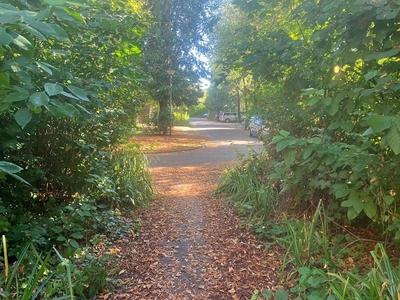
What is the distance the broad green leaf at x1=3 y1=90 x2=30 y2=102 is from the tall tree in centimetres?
1574

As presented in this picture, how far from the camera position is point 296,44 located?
3.33 metres

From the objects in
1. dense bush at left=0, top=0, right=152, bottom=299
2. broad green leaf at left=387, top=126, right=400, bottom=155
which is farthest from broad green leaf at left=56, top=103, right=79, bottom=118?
broad green leaf at left=387, top=126, right=400, bottom=155

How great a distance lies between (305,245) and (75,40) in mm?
3350

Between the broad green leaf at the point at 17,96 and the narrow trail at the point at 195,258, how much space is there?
203 cm

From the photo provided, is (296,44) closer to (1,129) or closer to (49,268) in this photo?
(1,129)

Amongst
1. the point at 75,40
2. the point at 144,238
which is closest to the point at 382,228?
the point at 144,238

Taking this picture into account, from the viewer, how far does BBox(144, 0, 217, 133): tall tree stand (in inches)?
675

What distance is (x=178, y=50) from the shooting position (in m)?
18.1

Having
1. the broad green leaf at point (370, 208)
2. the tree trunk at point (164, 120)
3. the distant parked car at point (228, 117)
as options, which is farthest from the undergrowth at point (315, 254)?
the distant parked car at point (228, 117)

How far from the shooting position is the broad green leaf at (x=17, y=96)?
1373 millimetres

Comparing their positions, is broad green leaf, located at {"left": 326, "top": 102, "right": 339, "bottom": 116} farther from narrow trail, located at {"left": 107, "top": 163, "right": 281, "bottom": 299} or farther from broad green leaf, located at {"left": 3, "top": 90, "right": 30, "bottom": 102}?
broad green leaf, located at {"left": 3, "top": 90, "right": 30, "bottom": 102}

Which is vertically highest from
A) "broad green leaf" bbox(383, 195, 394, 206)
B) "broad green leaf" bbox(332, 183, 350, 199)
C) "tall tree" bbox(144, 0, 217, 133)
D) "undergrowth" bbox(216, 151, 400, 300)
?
"tall tree" bbox(144, 0, 217, 133)

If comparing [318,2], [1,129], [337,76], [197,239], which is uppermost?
[318,2]

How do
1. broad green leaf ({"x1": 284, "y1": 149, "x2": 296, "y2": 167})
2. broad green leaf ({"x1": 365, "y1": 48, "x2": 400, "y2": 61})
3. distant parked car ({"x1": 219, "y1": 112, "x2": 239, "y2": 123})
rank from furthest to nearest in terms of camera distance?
distant parked car ({"x1": 219, "y1": 112, "x2": 239, "y2": 123})
broad green leaf ({"x1": 284, "y1": 149, "x2": 296, "y2": 167})
broad green leaf ({"x1": 365, "y1": 48, "x2": 400, "y2": 61})
